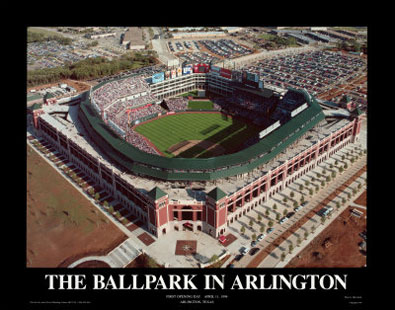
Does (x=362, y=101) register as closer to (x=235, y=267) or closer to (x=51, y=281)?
(x=235, y=267)

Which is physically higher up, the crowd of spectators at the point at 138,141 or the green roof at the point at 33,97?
the green roof at the point at 33,97

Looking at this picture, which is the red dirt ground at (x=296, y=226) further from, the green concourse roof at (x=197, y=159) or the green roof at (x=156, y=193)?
the green roof at (x=156, y=193)

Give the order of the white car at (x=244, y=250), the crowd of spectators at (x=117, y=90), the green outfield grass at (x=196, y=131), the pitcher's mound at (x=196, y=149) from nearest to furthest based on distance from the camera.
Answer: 1. the white car at (x=244, y=250)
2. the pitcher's mound at (x=196, y=149)
3. the green outfield grass at (x=196, y=131)
4. the crowd of spectators at (x=117, y=90)

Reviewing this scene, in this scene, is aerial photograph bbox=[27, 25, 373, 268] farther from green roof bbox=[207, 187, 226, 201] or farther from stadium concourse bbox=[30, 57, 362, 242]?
stadium concourse bbox=[30, 57, 362, 242]

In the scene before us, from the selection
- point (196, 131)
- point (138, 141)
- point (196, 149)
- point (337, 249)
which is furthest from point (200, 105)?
point (337, 249)

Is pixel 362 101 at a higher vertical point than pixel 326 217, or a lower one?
higher

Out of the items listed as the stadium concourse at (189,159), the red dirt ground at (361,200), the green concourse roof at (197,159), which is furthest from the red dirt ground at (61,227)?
the red dirt ground at (361,200)

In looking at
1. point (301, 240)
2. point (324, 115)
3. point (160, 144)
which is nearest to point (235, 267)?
point (301, 240)
